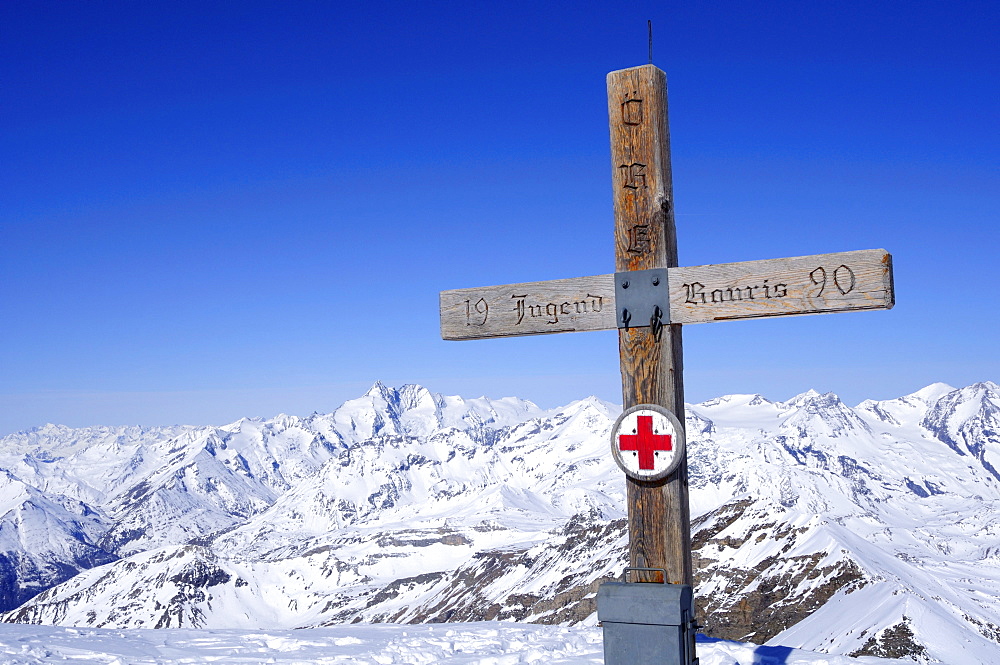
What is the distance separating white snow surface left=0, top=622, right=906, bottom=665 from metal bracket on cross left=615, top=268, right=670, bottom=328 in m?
7.72

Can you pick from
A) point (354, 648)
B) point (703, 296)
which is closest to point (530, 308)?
point (703, 296)

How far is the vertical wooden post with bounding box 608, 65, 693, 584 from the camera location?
6625 mm

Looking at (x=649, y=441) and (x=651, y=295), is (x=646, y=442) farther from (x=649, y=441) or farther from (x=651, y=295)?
(x=651, y=295)

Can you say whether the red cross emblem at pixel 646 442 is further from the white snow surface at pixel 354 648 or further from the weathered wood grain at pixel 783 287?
the white snow surface at pixel 354 648

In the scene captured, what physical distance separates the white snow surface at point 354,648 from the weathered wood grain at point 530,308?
7.59 metres

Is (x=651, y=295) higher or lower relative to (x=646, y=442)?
higher

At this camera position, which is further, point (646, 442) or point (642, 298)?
point (642, 298)

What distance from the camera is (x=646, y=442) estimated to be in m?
6.52

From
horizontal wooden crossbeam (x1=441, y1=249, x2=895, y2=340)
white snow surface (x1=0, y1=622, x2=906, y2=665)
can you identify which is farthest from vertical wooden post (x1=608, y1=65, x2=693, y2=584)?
white snow surface (x1=0, y1=622, x2=906, y2=665)

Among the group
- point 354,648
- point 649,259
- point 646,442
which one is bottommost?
point 354,648

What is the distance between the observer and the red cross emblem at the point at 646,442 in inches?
255

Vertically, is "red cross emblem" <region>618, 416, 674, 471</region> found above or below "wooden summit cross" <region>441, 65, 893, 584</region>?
below

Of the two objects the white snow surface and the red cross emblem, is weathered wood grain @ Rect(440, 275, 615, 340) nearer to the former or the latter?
the red cross emblem

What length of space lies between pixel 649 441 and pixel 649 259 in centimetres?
148
